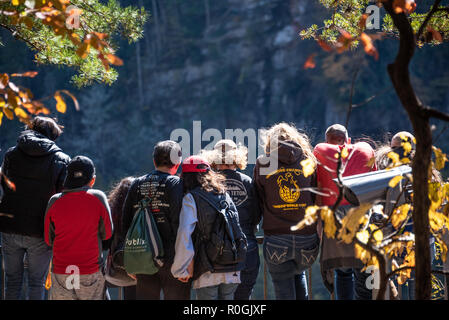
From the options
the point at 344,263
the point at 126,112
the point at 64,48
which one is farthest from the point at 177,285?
the point at 126,112

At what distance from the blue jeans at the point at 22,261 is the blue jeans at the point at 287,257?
1399 millimetres

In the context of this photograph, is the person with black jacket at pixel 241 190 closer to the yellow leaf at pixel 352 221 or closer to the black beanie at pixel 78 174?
the black beanie at pixel 78 174

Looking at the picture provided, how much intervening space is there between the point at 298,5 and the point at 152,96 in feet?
33.4

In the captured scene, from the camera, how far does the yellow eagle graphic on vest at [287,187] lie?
10.5 ft

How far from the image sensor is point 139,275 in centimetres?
293

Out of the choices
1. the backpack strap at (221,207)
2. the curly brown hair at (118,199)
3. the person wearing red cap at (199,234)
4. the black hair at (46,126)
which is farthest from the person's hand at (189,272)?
the black hair at (46,126)

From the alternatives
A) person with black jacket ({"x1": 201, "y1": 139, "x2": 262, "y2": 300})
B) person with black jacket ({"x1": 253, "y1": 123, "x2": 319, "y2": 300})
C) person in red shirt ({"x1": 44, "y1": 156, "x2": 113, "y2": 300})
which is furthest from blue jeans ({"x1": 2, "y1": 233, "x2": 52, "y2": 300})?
person with black jacket ({"x1": 253, "y1": 123, "x2": 319, "y2": 300})

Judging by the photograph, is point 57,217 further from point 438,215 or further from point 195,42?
point 195,42

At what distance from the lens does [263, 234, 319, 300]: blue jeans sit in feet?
10.3

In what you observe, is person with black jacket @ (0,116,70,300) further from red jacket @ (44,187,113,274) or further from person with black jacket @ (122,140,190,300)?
person with black jacket @ (122,140,190,300)

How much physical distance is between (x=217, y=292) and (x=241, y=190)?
65cm

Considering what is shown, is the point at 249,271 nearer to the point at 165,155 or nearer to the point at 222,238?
the point at 222,238

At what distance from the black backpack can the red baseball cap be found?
0.43 ft

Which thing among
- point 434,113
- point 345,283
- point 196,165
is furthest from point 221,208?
point 434,113
